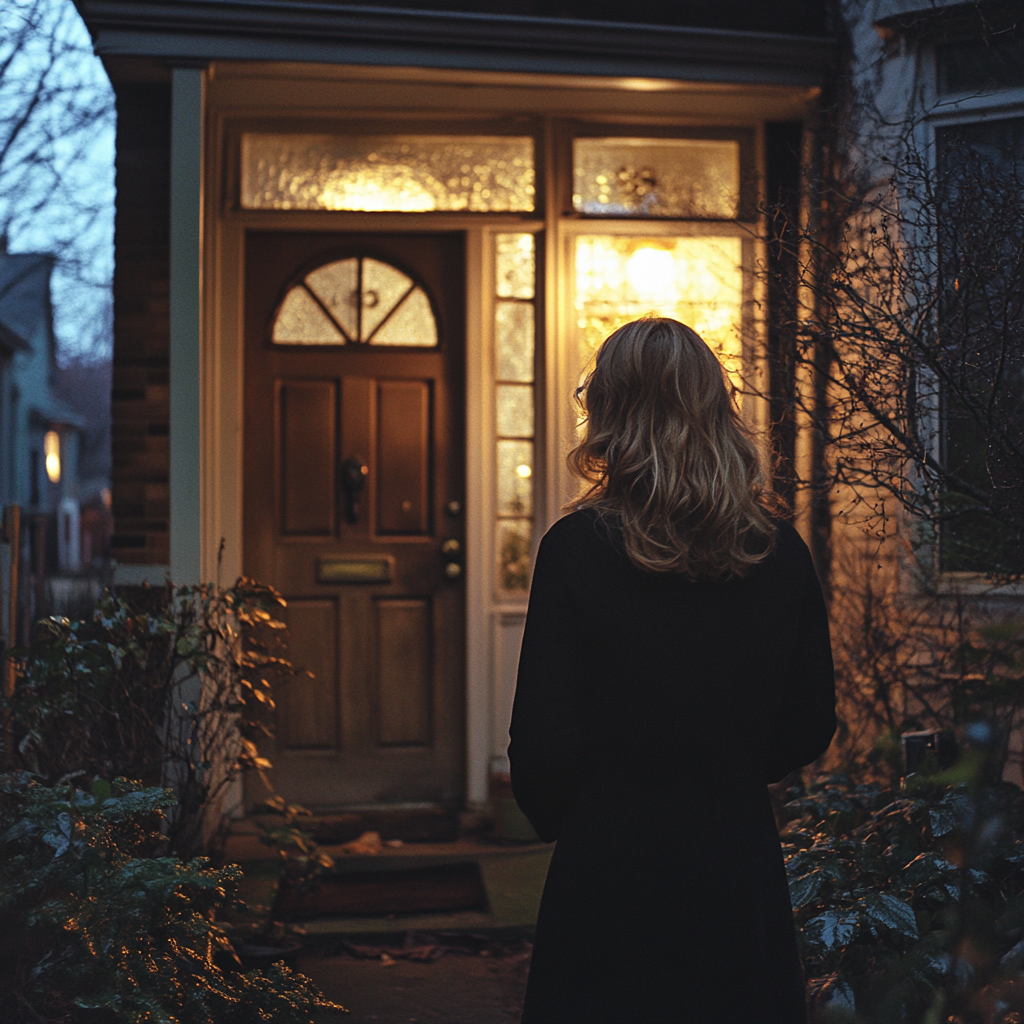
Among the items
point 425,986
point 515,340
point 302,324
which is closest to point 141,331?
point 302,324

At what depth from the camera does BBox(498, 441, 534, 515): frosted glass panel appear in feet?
16.1

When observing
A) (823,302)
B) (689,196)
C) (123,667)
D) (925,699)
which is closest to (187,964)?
(123,667)

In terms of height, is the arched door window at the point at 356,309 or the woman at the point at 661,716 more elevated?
the arched door window at the point at 356,309

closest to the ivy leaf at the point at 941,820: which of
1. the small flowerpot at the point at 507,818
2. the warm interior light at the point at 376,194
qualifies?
the small flowerpot at the point at 507,818

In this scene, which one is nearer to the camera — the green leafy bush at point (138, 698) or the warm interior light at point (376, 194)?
the green leafy bush at point (138, 698)

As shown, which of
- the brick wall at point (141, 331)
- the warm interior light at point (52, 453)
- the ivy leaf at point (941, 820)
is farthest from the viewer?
the warm interior light at point (52, 453)

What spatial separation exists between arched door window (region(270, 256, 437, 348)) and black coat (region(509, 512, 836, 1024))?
355 centimetres

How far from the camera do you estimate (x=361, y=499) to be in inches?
193

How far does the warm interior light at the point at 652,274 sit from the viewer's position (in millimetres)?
4855

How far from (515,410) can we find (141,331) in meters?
1.72

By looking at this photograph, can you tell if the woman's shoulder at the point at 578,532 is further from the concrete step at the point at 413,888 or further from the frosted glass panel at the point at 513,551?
the frosted glass panel at the point at 513,551

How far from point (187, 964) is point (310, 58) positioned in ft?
11.1

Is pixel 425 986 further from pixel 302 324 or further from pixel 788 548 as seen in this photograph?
pixel 302 324

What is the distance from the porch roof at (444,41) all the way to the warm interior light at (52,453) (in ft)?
92.4
